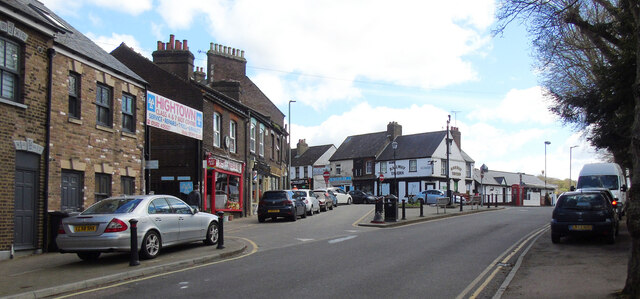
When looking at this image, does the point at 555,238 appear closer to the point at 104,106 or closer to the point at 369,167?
the point at 104,106

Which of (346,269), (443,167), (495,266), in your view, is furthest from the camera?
(443,167)

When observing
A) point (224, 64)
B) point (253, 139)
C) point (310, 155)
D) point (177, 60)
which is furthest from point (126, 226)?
point (310, 155)

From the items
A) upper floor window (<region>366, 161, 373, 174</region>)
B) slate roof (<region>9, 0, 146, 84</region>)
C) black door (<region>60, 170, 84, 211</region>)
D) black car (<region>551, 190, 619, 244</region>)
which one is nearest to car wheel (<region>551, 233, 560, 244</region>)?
black car (<region>551, 190, 619, 244</region>)

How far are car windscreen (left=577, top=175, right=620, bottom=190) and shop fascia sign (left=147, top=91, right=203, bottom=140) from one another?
18.4 m

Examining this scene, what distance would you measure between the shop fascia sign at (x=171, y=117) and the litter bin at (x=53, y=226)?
4.67m

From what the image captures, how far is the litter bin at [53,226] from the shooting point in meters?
13.0

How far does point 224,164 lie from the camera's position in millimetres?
25859

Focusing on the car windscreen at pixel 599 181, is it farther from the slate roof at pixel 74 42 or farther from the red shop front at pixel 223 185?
the slate roof at pixel 74 42

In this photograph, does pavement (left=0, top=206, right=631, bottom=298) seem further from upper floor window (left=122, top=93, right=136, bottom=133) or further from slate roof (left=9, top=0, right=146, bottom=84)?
slate roof (left=9, top=0, right=146, bottom=84)

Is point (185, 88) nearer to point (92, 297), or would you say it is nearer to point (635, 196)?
point (92, 297)

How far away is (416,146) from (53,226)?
→ 51103mm

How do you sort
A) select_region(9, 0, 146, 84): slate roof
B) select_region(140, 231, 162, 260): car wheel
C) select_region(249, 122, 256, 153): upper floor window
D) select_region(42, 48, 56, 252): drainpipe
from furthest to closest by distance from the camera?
select_region(249, 122, 256, 153): upper floor window → select_region(42, 48, 56, 252): drainpipe → select_region(9, 0, 146, 84): slate roof → select_region(140, 231, 162, 260): car wheel

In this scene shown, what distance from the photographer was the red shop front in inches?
959

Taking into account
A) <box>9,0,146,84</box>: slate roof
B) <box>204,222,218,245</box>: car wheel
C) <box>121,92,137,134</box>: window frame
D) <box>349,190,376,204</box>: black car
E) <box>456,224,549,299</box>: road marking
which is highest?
<box>9,0,146,84</box>: slate roof
